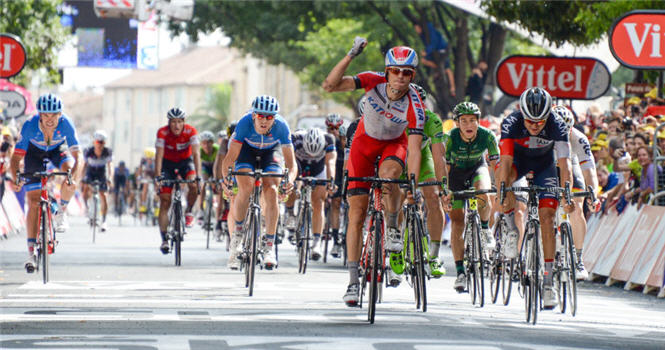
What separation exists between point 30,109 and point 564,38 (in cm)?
2070

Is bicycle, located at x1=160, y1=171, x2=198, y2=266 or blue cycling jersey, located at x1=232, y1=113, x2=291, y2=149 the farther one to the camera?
bicycle, located at x1=160, y1=171, x2=198, y2=266

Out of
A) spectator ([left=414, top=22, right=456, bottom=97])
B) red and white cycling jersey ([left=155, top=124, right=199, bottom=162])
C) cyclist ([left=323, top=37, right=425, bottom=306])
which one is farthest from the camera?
spectator ([left=414, top=22, right=456, bottom=97])

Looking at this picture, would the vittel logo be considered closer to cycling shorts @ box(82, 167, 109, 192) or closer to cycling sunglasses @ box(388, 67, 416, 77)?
cycling shorts @ box(82, 167, 109, 192)

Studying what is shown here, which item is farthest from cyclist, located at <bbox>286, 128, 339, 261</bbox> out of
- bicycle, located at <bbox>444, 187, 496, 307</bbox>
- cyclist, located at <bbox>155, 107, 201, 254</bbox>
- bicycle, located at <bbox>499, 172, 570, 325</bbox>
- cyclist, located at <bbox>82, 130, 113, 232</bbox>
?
cyclist, located at <bbox>82, 130, 113, 232</bbox>

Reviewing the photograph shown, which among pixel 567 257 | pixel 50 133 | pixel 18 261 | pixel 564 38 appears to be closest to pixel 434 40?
pixel 564 38

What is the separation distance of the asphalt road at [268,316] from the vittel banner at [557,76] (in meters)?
4.69

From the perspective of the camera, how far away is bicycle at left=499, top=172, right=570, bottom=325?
1159cm

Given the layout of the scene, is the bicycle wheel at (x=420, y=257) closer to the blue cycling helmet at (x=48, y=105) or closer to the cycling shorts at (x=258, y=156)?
the cycling shorts at (x=258, y=156)

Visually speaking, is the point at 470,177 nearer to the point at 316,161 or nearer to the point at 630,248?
the point at 630,248

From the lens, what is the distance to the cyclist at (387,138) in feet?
36.9

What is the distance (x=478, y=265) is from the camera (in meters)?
13.2

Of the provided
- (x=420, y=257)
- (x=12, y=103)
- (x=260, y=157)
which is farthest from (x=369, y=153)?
(x=12, y=103)

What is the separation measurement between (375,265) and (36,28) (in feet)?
91.6

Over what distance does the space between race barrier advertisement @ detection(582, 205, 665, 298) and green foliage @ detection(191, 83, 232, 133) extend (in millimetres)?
104071
